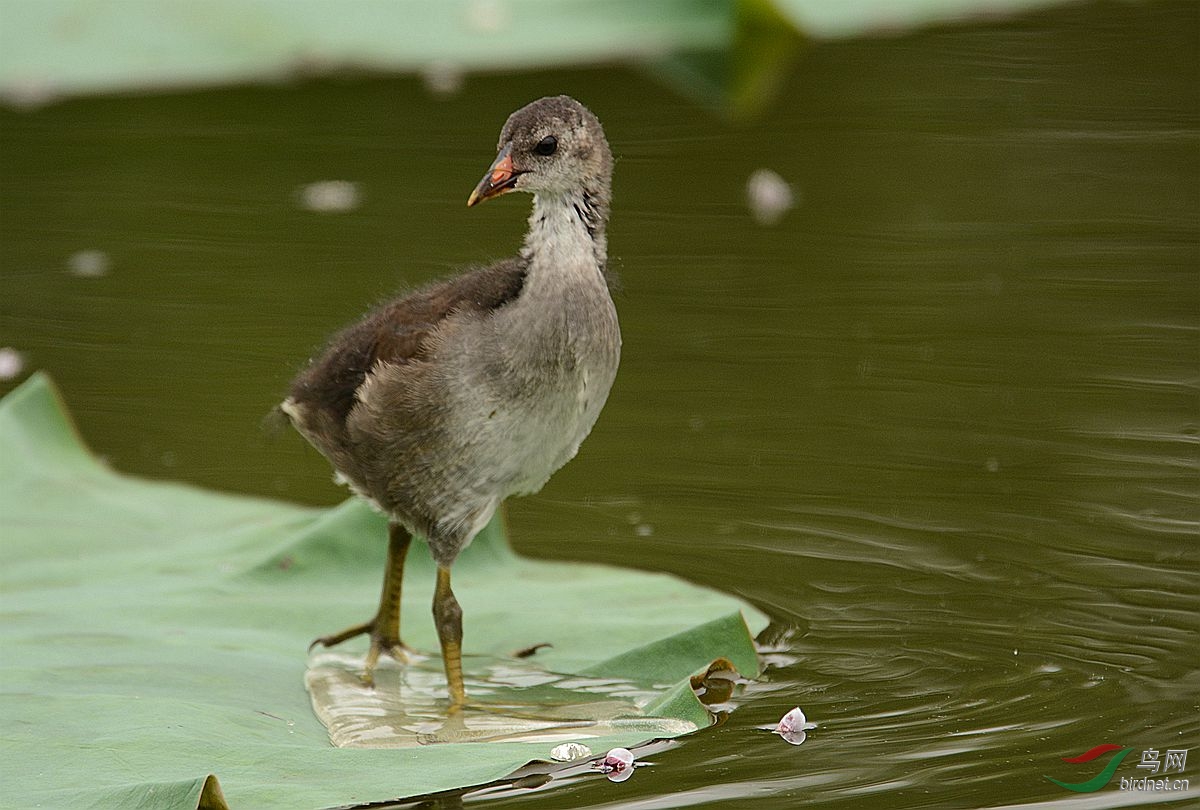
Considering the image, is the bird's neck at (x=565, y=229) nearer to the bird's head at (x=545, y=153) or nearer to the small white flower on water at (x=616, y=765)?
the bird's head at (x=545, y=153)

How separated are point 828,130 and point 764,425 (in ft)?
10.6

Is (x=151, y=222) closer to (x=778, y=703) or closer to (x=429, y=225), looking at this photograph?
(x=429, y=225)

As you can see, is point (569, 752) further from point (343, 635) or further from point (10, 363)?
point (10, 363)

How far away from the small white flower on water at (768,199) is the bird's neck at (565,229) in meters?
3.61

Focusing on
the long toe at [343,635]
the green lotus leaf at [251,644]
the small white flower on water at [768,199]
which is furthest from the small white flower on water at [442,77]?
the long toe at [343,635]

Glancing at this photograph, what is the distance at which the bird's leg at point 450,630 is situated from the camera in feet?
13.3

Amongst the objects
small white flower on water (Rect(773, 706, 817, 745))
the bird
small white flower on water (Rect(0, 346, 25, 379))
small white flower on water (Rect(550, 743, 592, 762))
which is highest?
small white flower on water (Rect(0, 346, 25, 379))

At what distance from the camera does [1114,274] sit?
21.9ft

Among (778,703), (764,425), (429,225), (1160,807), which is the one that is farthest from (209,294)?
(1160,807)

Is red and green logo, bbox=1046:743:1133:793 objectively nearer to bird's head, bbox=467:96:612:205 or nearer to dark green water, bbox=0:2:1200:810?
dark green water, bbox=0:2:1200:810

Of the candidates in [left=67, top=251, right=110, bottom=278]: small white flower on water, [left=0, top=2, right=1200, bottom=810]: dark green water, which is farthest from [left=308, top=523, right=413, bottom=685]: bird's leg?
[left=67, top=251, right=110, bottom=278]: small white flower on water

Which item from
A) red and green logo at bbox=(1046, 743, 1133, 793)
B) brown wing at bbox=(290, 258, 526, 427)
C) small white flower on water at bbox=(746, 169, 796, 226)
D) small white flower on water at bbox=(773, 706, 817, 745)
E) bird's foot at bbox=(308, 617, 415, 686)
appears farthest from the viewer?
small white flower on water at bbox=(746, 169, 796, 226)

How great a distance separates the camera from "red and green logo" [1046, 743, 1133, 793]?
11.0 feet

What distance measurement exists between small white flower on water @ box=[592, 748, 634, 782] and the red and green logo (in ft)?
2.48
